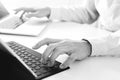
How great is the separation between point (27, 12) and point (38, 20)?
0.26ft

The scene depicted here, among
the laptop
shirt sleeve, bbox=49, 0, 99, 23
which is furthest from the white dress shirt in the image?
the laptop

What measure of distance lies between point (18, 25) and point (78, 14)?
1.09ft

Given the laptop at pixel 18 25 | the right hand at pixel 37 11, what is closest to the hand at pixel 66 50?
the laptop at pixel 18 25

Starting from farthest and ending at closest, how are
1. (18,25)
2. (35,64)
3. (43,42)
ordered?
(18,25) → (43,42) → (35,64)

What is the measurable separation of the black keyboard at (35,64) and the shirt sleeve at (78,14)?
0.42 m

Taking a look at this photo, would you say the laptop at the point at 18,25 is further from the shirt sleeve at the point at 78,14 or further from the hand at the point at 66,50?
the hand at the point at 66,50

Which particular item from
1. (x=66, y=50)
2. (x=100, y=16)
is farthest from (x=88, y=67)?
(x=100, y=16)

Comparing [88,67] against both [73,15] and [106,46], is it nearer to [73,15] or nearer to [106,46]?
[106,46]

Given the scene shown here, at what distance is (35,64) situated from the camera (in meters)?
0.64

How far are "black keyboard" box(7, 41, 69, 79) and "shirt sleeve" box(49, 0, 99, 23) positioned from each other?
422 millimetres

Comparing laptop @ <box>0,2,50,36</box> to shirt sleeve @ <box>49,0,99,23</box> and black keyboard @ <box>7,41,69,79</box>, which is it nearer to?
shirt sleeve @ <box>49,0,99,23</box>

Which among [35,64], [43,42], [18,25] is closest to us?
[35,64]

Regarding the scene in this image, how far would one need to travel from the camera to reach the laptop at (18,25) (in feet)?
3.12

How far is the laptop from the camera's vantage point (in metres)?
0.95
